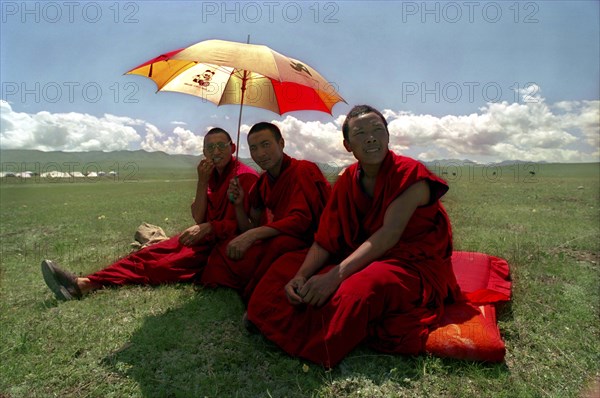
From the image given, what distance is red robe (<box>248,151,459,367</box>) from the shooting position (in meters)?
3.45

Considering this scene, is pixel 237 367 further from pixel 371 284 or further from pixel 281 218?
pixel 281 218

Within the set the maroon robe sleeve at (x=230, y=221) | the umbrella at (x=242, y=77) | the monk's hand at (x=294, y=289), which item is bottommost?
the monk's hand at (x=294, y=289)

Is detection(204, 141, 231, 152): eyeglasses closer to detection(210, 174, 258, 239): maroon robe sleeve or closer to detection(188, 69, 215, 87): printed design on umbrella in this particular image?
detection(210, 174, 258, 239): maroon robe sleeve

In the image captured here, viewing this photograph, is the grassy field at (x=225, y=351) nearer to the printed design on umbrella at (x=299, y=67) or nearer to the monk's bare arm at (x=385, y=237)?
the monk's bare arm at (x=385, y=237)

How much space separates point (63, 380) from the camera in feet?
11.2

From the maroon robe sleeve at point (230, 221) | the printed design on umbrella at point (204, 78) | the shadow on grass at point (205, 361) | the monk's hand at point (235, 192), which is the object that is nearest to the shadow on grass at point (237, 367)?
the shadow on grass at point (205, 361)

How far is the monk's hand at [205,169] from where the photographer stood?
531 cm

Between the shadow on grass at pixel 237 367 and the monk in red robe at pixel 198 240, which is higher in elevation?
the monk in red robe at pixel 198 240

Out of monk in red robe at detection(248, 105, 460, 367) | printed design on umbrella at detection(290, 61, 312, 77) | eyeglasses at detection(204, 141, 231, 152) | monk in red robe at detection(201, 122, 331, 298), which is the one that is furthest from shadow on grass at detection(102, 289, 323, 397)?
printed design on umbrella at detection(290, 61, 312, 77)

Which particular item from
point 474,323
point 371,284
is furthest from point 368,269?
point 474,323

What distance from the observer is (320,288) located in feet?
11.9

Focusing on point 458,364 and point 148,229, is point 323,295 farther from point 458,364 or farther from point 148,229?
point 148,229

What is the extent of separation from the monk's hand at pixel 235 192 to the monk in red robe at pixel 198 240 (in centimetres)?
5

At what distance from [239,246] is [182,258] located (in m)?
1.32
